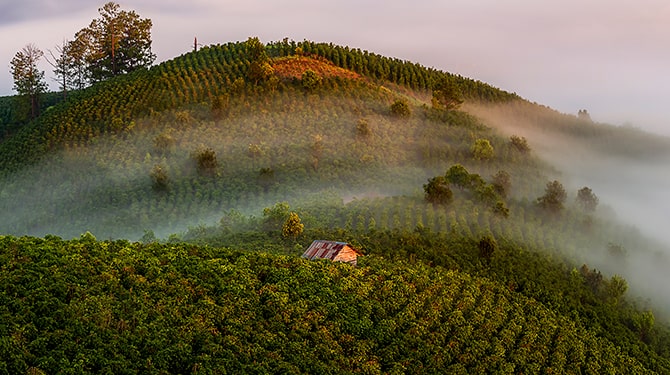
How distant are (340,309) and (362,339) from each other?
2.07 meters

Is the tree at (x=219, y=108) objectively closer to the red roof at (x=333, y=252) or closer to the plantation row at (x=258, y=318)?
the red roof at (x=333, y=252)

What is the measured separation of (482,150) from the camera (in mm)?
72438

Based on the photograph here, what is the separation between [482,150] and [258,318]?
145 feet

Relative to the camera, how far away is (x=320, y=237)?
48.4 m

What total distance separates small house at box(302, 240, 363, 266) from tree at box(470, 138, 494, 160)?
32.0 meters

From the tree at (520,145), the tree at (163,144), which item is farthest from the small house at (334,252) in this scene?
the tree at (520,145)

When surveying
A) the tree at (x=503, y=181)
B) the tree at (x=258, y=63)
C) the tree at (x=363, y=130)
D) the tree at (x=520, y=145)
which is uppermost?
the tree at (x=258, y=63)

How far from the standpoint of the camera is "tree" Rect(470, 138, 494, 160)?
7244 cm

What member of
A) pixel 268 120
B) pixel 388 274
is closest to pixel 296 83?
pixel 268 120

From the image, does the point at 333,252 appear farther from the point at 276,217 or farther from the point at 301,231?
the point at 276,217

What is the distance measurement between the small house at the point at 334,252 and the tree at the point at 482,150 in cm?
3197

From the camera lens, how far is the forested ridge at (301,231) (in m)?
30.9

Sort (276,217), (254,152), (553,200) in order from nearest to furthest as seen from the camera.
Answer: (276,217) → (553,200) → (254,152)

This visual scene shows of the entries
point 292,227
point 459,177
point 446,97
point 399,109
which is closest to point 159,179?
point 292,227
